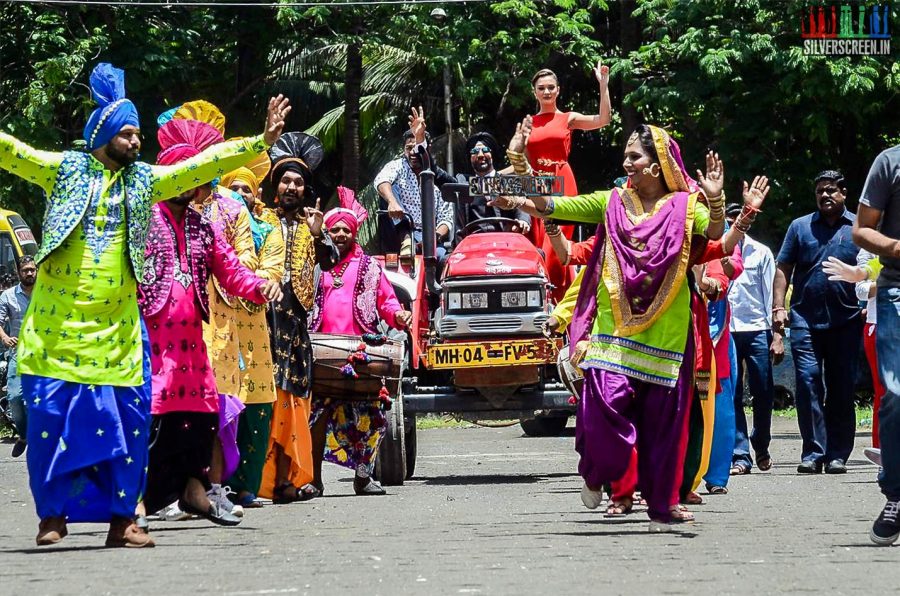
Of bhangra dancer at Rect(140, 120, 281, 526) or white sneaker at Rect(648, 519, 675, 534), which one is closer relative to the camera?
white sneaker at Rect(648, 519, 675, 534)

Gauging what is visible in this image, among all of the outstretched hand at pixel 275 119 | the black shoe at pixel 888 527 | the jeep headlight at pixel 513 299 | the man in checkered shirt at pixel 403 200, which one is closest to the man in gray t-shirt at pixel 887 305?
the black shoe at pixel 888 527

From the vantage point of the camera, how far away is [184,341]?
9.68 meters

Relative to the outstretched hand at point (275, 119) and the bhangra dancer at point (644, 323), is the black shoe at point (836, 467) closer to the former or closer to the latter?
the bhangra dancer at point (644, 323)

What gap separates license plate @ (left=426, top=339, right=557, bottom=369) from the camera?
537 inches

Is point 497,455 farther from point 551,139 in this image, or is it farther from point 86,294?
point 86,294

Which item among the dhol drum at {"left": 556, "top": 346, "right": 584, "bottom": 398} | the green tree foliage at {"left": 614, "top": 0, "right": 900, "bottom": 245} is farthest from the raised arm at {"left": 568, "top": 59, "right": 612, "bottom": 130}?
the green tree foliage at {"left": 614, "top": 0, "right": 900, "bottom": 245}

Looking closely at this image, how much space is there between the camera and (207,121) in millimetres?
11188

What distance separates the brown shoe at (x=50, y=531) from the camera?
8.73m

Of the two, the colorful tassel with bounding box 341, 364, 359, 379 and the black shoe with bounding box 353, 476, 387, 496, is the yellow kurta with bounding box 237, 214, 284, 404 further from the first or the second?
the black shoe with bounding box 353, 476, 387, 496

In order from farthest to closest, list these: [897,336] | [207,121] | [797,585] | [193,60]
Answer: [193,60] → [207,121] → [897,336] → [797,585]

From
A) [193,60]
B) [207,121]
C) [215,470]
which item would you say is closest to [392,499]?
[215,470]

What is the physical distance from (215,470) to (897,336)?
12.6 feet

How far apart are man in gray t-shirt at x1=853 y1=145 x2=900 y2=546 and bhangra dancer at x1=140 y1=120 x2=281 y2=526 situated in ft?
10.1

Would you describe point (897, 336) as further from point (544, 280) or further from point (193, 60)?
point (193, 60)
